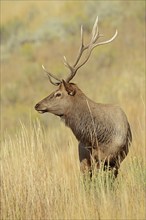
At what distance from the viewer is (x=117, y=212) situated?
17.0 ft

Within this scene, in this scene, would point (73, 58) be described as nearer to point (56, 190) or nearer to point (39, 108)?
point (39, 108)

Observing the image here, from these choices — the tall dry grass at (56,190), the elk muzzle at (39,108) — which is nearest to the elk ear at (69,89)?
the elk muzzle at (39,108)

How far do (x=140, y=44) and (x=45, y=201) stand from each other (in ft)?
45.9

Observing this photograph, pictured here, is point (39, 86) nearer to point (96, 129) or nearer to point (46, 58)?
point (46, 58)

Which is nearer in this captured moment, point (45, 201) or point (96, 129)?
point (45, 201)

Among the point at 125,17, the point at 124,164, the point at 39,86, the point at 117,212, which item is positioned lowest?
the point at 117,212

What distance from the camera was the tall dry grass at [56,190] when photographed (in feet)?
17.3

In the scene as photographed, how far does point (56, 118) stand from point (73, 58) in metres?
6.89

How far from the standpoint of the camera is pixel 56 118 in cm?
1410

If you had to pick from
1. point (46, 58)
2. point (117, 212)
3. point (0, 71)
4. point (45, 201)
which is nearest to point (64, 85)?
point (45, 201)

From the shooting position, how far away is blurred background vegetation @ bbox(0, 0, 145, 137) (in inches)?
550

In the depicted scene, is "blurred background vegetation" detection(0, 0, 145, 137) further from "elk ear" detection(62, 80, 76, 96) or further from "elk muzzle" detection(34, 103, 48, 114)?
"elk ear" detection(62, 80, 76, 96)

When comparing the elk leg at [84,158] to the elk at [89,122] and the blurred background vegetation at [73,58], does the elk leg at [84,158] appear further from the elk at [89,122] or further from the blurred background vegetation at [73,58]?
the blurred background vegetation at [73,58]

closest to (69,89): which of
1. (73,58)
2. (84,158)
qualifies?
(84,158)
